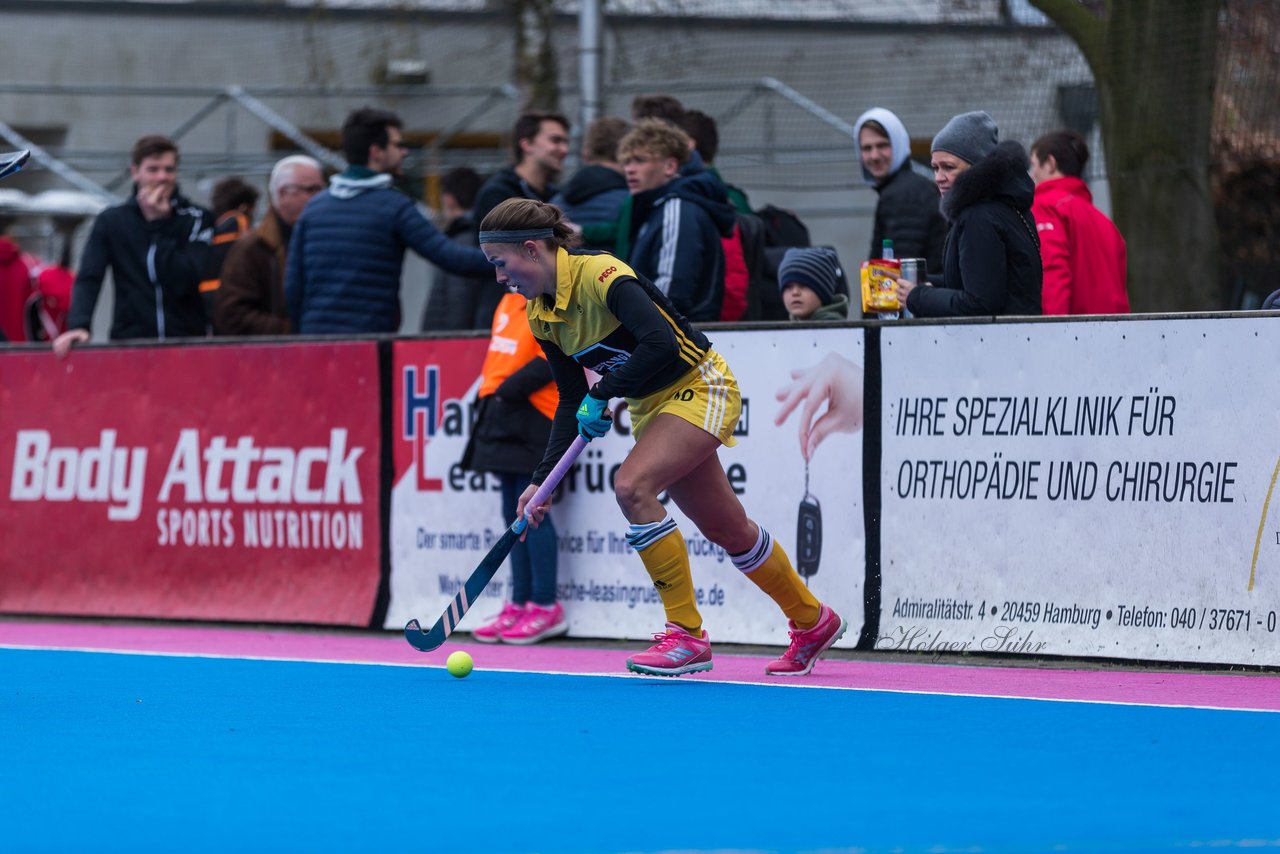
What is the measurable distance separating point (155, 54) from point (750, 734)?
18371mm

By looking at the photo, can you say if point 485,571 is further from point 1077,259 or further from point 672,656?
point 1077,259

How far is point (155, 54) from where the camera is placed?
73.0 ft

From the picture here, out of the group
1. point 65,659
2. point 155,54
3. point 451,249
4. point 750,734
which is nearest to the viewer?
point 750,734

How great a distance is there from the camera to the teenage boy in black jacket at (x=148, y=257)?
10.6 metres

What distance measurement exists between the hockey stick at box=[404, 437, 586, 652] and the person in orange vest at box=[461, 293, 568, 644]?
1.42m

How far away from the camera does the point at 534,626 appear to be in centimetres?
892

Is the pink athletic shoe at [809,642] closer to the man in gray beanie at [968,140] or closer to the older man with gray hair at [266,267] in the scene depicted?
the man in gray beanie at [968,140]

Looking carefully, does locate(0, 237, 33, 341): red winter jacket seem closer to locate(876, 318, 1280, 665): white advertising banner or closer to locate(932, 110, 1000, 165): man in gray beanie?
locate(876, 318, 1280, 665): white advertising banner

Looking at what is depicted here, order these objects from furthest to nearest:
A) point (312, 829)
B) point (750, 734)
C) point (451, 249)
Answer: point (451, 249) → point (750, 734) → point (312, 829)

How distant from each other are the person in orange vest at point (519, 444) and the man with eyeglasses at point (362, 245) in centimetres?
66

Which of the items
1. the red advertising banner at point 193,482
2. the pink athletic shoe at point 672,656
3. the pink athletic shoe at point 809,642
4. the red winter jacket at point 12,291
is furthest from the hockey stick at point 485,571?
the red winter jacket at point 12,291

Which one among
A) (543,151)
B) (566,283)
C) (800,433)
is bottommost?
(800,433)

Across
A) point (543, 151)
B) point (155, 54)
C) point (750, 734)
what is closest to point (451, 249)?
point (543, 151)

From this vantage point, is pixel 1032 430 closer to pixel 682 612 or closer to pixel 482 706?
pixel 682 612
